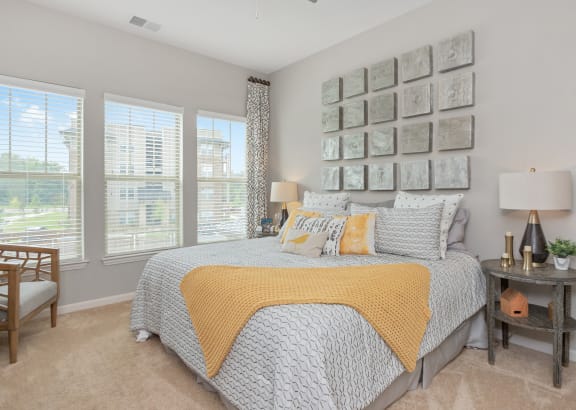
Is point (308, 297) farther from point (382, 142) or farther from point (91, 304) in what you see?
point (91, 304)

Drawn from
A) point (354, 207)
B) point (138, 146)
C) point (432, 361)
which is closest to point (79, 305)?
point (138, 146)

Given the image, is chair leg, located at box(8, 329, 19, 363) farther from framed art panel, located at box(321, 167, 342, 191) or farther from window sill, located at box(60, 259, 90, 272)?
framed art panel, located at box(321, 167, 342, 191)

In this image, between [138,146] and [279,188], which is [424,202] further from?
[138,146]

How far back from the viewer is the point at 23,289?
8.30 feet

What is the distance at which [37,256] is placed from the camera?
10.0 ft

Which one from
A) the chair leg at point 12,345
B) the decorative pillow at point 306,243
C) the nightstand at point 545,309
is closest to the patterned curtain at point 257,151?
the decorative pillow at point 306,243

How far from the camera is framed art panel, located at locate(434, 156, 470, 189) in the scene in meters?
2.73

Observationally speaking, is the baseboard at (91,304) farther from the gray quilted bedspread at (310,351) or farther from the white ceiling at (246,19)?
the white ceiling at (246,19)

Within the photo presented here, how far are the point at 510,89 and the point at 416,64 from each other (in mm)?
811

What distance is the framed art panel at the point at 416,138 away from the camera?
2.96m

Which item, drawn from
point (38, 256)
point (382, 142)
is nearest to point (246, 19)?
point (382, 142)

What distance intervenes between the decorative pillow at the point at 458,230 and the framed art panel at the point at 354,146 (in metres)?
1.14

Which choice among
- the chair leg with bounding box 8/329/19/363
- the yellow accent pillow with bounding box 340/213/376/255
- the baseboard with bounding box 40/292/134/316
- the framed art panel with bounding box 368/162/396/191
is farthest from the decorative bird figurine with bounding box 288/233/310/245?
the baseboard with bounding box 40/292/134/316

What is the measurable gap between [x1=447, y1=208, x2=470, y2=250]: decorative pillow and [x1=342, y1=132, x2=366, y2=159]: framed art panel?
114 centimetres
